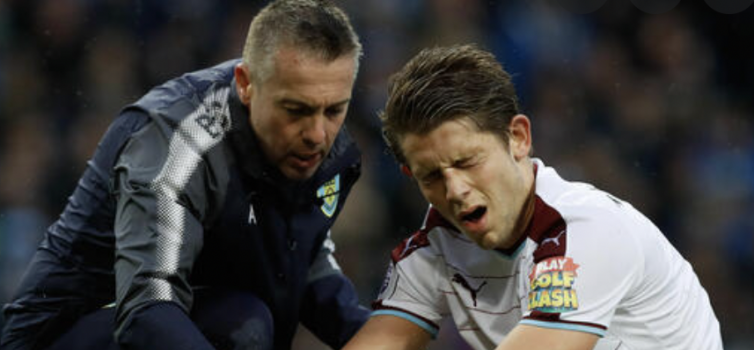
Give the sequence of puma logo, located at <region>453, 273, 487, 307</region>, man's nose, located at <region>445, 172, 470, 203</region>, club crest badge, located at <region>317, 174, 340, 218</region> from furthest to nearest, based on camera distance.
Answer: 1. club crest badge, located at <region>317, 174, 340, 218</region>
2. puma logo, located at <region>453, 273, 487, 307</region>
3. man's nose, located at <region>445, 172, 470, 203</region>

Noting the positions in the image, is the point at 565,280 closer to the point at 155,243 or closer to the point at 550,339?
the point at 550,339

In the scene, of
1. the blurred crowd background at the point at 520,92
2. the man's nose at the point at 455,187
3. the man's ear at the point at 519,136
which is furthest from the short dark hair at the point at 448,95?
the blurred crowd background at the point at 520,92

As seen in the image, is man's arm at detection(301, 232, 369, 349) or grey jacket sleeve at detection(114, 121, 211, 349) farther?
man's arm at detection(301, 232, 369, 349)

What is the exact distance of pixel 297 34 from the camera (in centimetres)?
319

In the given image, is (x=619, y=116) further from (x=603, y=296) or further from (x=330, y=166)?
(x=603, y=296)

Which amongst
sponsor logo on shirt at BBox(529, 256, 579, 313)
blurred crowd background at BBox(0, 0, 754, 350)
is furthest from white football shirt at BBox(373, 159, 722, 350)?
blurred crowd background at BBox(0, 0, 754, 350)

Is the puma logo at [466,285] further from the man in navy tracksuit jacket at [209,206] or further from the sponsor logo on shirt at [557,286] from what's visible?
the man in navy tracksuit jacket at [209,206]

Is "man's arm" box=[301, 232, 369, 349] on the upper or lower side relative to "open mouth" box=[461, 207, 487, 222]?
lower

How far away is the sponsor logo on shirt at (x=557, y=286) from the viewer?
2.70 m

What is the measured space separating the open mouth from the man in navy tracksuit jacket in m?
0.54

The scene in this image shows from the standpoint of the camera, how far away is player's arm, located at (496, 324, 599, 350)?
2.69 m

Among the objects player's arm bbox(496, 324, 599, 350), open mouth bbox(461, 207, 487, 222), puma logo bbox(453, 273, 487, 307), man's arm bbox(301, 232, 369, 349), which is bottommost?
man's arm bbox(301, 232, 369, 349)

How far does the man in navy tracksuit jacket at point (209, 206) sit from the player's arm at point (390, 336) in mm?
293

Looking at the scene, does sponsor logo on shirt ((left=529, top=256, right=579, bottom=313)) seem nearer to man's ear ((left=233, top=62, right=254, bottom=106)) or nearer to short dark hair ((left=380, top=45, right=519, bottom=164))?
short dark hair ((left=380, top=45, right=519, bottom=164))
